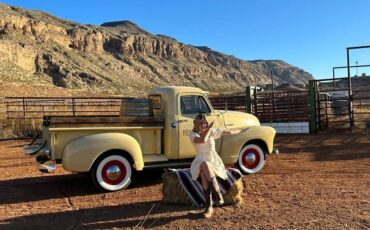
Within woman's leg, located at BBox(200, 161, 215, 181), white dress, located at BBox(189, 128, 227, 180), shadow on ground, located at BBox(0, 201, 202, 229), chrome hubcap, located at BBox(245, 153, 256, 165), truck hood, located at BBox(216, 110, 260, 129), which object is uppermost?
truck hood, located at BBox(216, 110, 260, 129)

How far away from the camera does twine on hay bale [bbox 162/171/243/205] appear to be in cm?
776

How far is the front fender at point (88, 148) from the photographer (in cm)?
870

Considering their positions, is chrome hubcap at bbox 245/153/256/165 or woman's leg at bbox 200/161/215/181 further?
chrome hubcap at bbox 245/153/256/165

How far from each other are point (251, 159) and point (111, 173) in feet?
10.4

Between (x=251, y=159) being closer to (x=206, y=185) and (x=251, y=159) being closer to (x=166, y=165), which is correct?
(x=166, y=165)

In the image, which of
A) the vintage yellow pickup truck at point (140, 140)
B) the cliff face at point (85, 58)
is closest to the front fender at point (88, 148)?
the vintage yellow pickup truck at point (140, 140)

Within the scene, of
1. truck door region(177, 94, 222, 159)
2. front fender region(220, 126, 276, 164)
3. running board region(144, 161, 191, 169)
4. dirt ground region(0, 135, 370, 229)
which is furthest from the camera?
front fender region(220, 126, 276, 164)

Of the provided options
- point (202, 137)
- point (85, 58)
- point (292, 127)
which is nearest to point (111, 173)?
point (202, 137)

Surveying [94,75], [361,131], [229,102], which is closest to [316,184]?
[361,131]

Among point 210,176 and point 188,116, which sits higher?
point 188,116

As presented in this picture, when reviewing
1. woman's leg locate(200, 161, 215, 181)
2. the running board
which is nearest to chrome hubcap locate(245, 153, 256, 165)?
the running board

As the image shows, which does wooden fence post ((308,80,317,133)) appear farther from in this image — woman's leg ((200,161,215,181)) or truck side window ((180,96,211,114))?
woman's leg ((200,161,215,181))

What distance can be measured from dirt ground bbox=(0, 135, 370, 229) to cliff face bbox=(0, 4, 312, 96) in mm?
69163

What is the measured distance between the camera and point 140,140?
9516mm
